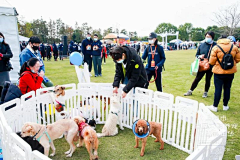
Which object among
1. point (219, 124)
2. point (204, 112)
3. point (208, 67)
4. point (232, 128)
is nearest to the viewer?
point (219, 124)

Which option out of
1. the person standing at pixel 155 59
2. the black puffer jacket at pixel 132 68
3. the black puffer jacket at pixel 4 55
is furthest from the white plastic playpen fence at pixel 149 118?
the black puffer jacket at pixel 4 55

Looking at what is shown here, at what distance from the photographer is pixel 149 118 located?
3.72 m

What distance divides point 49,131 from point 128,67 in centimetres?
188

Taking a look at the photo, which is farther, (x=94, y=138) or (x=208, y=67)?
(x=208, y=67)

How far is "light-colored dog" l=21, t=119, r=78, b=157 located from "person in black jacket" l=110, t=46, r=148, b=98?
124 centimetres

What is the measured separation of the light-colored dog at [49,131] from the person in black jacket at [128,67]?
4.07 ft

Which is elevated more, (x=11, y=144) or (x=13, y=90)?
(x=13, y=90)

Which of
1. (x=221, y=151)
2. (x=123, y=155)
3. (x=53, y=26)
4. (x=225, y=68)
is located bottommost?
(x=123, y=155)

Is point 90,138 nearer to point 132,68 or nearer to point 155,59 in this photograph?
point 132,68

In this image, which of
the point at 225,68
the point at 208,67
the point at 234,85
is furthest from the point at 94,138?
the point at 234,85

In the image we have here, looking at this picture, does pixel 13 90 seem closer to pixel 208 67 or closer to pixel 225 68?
pixel 225 68

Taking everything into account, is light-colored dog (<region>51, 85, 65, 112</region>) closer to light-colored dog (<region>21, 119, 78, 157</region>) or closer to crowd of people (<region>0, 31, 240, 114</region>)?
crowd of people (<region>0, 31, 240, 114</region>)

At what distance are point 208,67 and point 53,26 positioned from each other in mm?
66023

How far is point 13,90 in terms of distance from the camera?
133 inches
